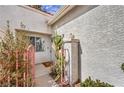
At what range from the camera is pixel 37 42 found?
194 inches

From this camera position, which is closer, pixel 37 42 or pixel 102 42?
pixel 102 42

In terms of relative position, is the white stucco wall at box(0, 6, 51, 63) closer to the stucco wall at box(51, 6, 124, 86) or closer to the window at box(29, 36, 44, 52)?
the window at box(29, 36, 44, 52)

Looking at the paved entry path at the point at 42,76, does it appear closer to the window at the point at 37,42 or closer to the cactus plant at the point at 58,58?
the cactus plant at the point at 58,58

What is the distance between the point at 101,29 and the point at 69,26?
189 centimetres

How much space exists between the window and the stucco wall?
1.11 m

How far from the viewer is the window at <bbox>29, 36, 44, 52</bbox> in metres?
4.81

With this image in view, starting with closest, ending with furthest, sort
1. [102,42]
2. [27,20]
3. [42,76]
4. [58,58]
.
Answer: [102,42], [27,20], [42,76], [58,58]

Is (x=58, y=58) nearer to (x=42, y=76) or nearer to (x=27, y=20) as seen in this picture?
(x=42, y=76)

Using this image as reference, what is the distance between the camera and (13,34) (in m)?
4.60

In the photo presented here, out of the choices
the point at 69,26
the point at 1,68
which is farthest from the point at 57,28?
the point at 1,68

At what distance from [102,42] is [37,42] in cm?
189

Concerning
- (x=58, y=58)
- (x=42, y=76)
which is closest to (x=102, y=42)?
(x=58, y=58)
